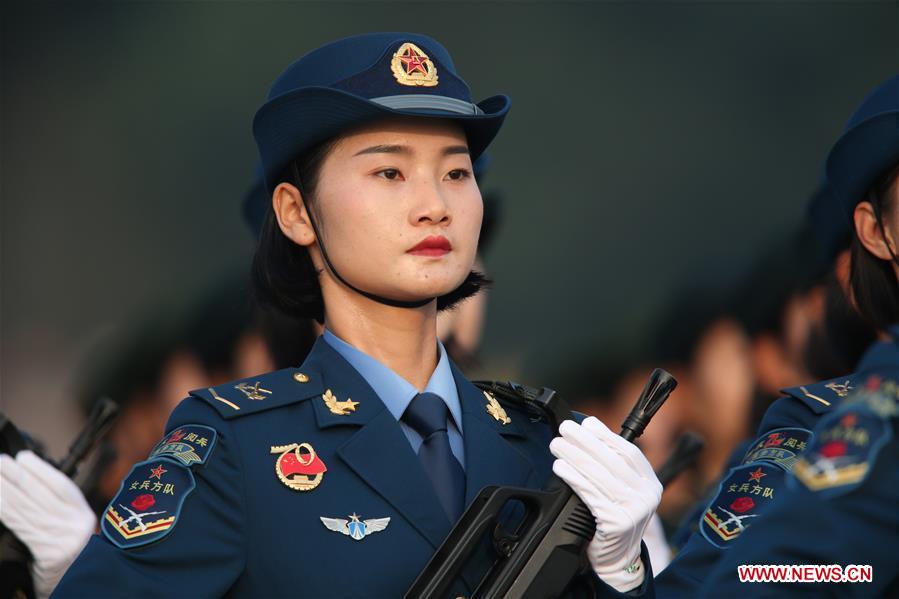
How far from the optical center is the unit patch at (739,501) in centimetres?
346

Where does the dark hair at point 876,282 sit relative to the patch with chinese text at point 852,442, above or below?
below

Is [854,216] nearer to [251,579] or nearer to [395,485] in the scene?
[395,485]

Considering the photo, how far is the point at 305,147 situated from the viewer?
350cm

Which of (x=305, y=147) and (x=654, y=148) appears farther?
(x=654, y=148)

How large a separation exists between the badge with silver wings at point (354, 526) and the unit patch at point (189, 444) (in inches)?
11.8

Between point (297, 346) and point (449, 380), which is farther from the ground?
point (449, 380)

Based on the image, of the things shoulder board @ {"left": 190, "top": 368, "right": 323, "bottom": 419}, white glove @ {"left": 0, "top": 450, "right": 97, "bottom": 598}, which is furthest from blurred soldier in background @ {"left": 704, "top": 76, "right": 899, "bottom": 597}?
white glove @ {"left": 0, "top": 450, "right": 97, "bottom": 598}

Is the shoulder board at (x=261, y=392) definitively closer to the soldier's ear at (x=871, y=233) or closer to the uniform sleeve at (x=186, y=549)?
the uniform sleeve at (x=186, y=549)

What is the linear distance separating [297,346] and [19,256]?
→ 10.5 ft

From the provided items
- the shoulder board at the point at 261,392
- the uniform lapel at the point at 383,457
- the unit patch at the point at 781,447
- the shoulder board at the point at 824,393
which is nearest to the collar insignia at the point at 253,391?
the shoulder board at the point at 261,392

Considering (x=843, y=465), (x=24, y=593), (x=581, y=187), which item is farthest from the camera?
(x=581, y=187)

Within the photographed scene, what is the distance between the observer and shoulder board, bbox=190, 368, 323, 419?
10.7 feet

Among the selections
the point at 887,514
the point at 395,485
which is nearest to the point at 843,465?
the point at 887,514

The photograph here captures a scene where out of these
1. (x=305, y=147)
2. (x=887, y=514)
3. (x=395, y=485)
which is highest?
(x=305, y=147)
